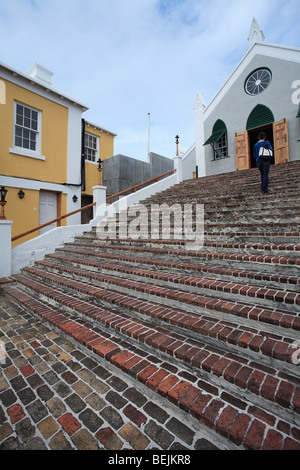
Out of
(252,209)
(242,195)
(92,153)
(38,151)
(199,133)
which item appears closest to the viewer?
(252,209)

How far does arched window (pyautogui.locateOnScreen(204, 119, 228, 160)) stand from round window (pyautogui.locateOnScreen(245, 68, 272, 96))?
187 centimetres

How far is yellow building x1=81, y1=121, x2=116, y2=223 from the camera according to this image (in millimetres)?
11398

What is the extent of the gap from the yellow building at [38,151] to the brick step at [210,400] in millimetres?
7599

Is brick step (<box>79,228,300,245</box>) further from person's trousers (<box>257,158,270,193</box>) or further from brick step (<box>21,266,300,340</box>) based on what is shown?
person's trousers (<box>257,158,270,193</box>)

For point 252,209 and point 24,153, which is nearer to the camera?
point 252,209

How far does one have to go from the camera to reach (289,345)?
6.41 feet

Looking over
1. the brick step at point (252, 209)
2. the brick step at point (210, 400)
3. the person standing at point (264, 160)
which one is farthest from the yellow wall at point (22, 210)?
the person standing at point (264, 160)

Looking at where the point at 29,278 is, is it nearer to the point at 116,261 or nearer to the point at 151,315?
the point at 116,261

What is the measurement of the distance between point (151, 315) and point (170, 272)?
1.08m

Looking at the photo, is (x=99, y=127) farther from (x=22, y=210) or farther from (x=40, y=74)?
(x=22, y=210)

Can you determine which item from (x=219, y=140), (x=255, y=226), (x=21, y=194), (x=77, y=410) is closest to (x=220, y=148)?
(x=219, y=140)

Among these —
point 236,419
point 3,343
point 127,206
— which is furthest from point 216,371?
point 127,206

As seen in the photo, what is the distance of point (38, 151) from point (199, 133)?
8.68 meters

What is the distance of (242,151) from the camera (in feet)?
36.1
